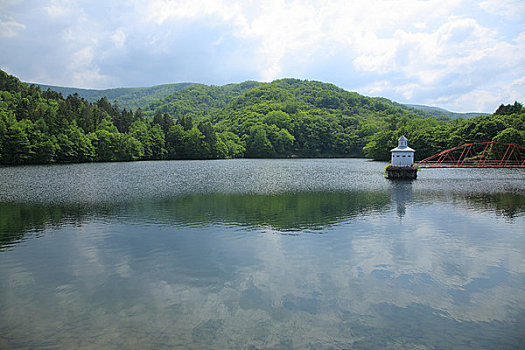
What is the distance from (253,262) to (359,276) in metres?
4.22

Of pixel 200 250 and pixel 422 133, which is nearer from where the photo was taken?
pixel 200 250

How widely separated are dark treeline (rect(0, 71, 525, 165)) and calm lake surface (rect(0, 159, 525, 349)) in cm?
7944

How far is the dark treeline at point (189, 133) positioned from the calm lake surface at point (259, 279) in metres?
79.4

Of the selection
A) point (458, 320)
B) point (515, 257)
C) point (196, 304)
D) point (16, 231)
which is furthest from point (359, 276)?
point (16, 231)

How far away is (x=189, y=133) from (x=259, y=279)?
425ft

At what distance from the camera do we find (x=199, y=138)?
13800 centimetres

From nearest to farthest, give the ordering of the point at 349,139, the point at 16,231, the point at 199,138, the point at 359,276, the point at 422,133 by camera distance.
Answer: the point at 359,276
the point at 16,231
the point at 422,133
the point at 199,138
the point at 349,139

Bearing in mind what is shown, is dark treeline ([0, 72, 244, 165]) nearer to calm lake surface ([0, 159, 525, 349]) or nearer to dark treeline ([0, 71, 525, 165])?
dark treeline ([0, 71, 525, 165])

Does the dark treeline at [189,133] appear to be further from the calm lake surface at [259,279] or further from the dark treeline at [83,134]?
the calm lake surface at [259,279]

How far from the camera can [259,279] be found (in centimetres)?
1198

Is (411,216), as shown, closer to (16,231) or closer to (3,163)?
(16,231)

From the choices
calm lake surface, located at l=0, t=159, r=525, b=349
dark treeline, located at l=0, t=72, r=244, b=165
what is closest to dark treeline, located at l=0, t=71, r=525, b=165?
dark treeline, located at l=0, t=72, r=244, b=165

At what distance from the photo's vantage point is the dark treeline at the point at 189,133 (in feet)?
286

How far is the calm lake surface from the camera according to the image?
855 centimetres
